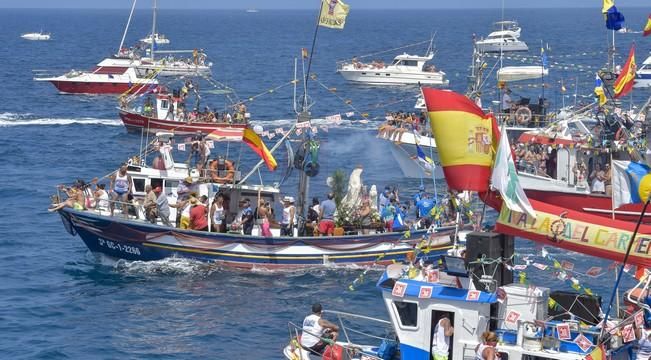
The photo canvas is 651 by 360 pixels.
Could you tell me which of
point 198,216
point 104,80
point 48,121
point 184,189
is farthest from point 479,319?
point 104,80

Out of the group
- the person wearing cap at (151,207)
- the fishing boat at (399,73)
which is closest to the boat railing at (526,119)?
the person wearing cap at (151,207)

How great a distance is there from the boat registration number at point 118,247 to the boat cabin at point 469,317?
1502 cm

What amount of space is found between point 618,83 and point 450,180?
24.6m

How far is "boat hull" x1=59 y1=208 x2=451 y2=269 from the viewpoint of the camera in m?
35.4

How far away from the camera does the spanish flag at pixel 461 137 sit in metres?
22.0

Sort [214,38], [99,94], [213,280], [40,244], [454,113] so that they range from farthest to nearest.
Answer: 1. [214,38]
2. [99,94]
3. [40,244]
4. [213,280]
5. [454,113]

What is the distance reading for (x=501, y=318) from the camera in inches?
879

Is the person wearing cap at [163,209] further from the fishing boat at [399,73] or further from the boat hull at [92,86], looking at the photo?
the fishing boat at [399,73]

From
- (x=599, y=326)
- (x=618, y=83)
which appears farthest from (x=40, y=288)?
(x=618, y=83)

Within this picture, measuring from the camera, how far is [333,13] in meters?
37.8

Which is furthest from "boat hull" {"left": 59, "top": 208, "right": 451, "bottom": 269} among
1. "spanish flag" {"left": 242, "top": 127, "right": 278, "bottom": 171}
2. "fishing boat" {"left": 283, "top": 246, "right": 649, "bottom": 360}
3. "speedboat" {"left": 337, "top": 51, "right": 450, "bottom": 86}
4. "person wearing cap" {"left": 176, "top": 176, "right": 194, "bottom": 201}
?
"speedboat" {"left": 337, "top": 51, "right": 450, "bottom": 86}

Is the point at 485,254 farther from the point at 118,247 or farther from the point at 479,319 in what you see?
the point at 118,247

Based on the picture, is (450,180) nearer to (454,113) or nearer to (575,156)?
(454,113)

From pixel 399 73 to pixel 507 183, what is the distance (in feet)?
241
